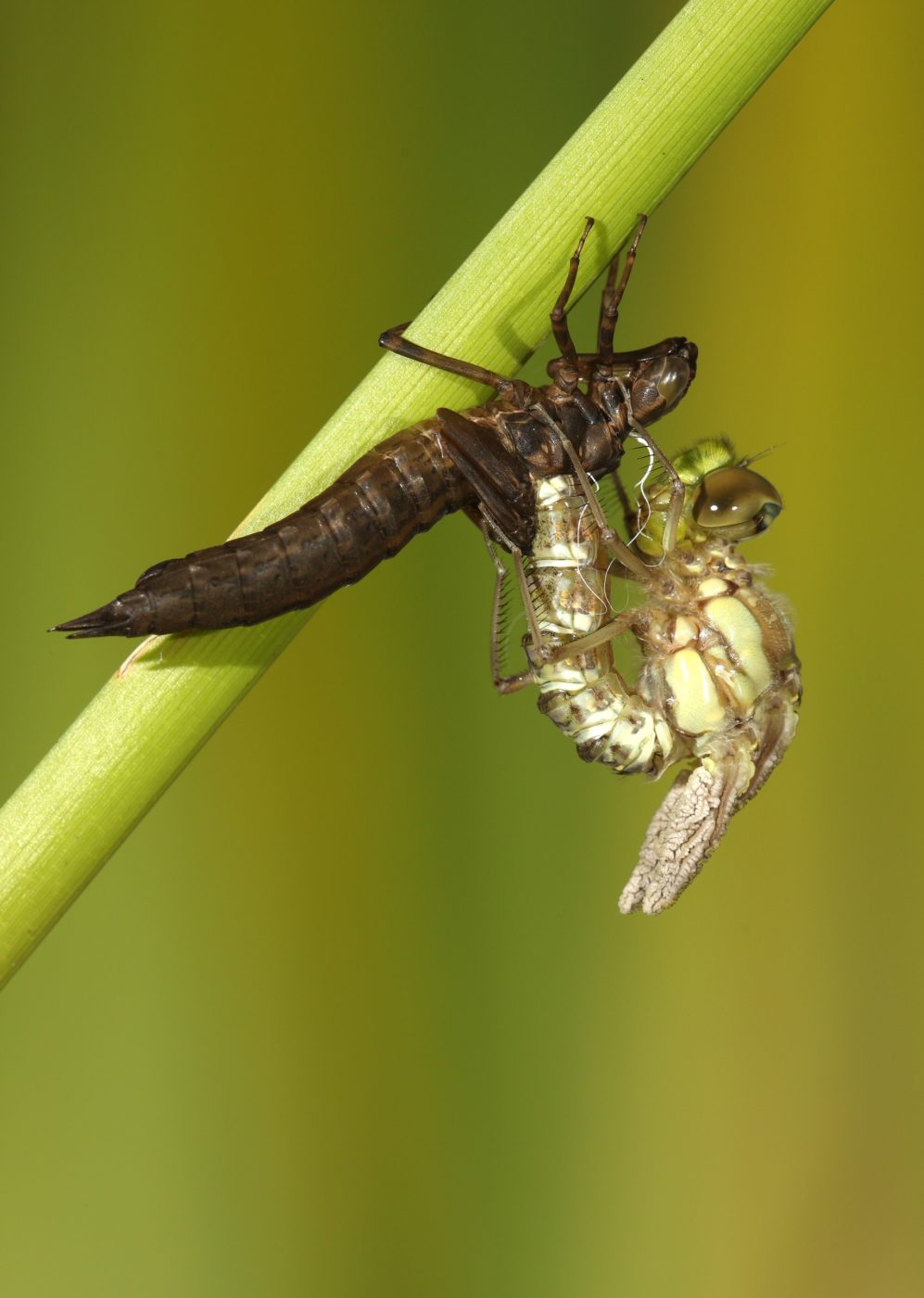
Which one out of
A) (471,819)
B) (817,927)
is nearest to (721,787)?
(471,819)

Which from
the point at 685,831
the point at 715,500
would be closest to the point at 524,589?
the point at 715,500

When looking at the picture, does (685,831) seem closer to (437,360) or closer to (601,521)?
(601,521)

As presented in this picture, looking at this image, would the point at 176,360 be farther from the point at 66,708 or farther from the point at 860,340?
the point at 860,340

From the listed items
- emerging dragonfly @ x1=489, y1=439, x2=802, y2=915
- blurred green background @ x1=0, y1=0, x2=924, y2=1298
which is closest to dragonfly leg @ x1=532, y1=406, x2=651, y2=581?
emerging dragonfly @ x1=489, y1=439, x2=802, y2=915

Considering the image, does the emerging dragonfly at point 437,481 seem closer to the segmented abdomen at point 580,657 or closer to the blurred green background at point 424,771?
the segmented abdomen at point 580,657

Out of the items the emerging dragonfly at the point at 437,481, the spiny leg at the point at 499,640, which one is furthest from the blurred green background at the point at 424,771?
the emerging dragonfly at the point at 437,481

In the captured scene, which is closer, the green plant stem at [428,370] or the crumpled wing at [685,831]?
the green plant stem at [428,370]
